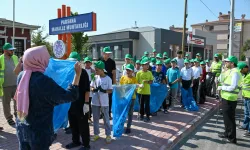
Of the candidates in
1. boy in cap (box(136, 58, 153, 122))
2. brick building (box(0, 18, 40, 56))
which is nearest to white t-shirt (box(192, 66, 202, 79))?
boy in cap (box(136, 58, 153, 122))

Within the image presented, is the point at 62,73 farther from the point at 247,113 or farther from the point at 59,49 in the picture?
the point at 247,113

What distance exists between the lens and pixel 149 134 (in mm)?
5668

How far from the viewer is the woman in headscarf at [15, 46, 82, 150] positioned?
220 centimetres

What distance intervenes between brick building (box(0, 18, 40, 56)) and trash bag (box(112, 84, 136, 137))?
13.9 meters

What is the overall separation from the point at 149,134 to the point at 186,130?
3.90ft

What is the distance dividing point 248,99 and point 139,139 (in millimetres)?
3272

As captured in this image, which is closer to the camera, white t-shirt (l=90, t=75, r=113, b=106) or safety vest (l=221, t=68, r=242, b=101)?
white t-shirt (l=90, t=75, r=113, b=106)

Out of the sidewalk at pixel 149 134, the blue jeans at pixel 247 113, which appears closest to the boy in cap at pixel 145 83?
the sidewalk at pixel 149 134

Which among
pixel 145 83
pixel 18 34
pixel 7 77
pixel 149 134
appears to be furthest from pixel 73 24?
pixel 18 34

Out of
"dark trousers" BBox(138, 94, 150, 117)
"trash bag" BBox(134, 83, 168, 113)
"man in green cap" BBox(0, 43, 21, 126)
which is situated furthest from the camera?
"trash bag" BBox(134, 83, 168, 113)

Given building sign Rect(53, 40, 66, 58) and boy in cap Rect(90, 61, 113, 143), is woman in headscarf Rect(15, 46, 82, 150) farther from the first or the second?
building sign Rect(53, 40, 66, 58)

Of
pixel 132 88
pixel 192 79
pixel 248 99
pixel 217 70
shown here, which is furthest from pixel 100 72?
pixel 217 70

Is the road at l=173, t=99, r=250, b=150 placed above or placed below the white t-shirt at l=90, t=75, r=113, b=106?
below

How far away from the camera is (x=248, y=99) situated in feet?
20.0
